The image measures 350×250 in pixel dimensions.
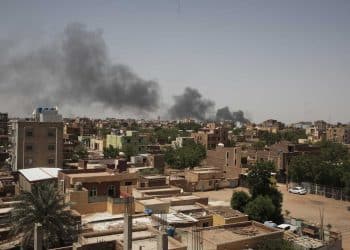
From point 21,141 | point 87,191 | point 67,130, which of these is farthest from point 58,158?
point 67,130

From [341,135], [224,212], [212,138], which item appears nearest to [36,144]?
[224,212]

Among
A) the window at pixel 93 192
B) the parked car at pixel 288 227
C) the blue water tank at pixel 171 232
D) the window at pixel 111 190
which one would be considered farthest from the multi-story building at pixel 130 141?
the blue water tank at pixel 171 232

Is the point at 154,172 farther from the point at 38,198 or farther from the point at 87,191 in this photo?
the point at 38,198

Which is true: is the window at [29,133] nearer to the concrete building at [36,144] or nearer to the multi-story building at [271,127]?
the concrete building at [36,144]

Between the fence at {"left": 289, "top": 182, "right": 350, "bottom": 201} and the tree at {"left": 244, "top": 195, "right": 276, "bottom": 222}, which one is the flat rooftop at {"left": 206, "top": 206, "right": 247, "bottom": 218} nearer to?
the tree at {"left": 244, "top": 195, "right": 276, "bottom": 222}

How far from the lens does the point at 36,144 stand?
125 feet

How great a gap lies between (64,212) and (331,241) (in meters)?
13.3

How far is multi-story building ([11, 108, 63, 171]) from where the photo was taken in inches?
1474

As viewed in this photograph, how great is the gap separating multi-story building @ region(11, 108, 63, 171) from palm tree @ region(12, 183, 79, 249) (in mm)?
22218

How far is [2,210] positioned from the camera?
19.4m

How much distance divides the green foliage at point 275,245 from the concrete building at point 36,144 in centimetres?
2714

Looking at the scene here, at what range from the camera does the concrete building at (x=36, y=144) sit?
3744cm

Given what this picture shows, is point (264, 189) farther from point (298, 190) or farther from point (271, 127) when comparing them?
point (271, 127)

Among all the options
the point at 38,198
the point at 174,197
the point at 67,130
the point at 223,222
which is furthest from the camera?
the point at 67,130
